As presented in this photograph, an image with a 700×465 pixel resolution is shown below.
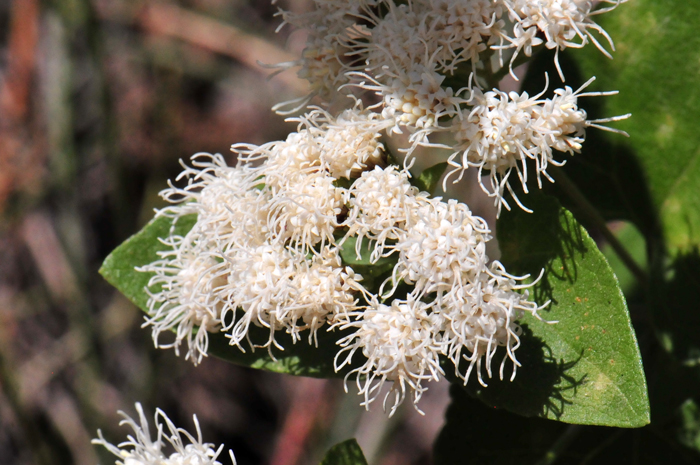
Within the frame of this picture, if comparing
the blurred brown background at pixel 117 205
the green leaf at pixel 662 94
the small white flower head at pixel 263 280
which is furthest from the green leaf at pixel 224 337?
the blurred brown background at pixel 117 205

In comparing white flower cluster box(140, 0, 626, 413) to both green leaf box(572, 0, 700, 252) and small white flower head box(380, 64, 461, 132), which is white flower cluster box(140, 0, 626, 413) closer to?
small white flower head box(380, 64, 461, 132)

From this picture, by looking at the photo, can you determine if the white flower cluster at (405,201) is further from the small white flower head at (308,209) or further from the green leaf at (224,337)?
the green leaf at (224,337)

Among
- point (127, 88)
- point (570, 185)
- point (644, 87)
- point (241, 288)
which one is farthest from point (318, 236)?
point (127, 88)

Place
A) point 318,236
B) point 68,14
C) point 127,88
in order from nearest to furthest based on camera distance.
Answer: point 318,236, point 68,14, point 127,88

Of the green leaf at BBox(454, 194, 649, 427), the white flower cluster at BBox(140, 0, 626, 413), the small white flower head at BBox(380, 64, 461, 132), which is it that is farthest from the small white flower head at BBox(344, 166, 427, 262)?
the green leaf at BBox(454, 194, 649, 427)

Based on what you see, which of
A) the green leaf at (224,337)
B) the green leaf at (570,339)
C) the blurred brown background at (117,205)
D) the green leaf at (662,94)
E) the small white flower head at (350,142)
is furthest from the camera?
the blurred brown background at (117,205)

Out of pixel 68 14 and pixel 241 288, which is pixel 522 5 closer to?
pixel 241 288

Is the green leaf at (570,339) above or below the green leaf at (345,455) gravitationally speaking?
above

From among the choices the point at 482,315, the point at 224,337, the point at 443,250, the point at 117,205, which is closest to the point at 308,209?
the point at 443,250
